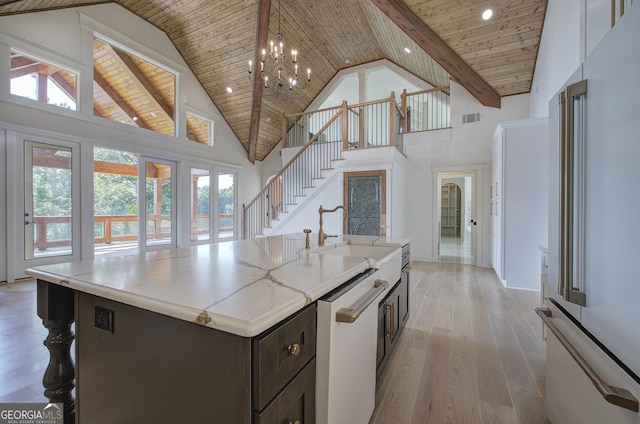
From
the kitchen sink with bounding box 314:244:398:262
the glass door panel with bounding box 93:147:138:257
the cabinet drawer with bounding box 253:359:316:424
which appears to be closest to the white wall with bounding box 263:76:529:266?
the kitchen sink with bounding box 314:244:398:262

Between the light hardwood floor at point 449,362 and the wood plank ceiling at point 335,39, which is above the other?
the wood plank ceiling at point 335,39

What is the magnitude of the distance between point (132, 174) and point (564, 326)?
9.19 meters

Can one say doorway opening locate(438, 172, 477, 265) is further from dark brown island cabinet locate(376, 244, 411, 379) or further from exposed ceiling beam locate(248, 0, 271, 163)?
exposed ceiling beam locate(248, 0, 271, 163)

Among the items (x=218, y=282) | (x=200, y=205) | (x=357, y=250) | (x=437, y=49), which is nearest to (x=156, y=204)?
(x=200, y=205)

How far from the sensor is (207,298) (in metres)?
0.83

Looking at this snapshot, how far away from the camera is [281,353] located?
81 centimetres

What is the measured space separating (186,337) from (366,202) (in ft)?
16.6

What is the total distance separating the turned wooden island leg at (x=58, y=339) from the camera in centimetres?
127

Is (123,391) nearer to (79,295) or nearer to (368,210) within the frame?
(79,295)

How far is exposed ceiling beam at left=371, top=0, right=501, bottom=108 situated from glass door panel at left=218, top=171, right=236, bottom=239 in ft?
18.2

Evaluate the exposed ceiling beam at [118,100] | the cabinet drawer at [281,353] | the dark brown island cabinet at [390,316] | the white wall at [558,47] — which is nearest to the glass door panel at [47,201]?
the exposed ceiling beam at [118,100]

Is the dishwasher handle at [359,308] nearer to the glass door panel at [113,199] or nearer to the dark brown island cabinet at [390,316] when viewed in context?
the dark brown island cabinet at [390,316]

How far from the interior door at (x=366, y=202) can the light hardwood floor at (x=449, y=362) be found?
6.93ft

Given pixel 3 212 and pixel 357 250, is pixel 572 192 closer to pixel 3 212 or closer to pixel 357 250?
pixel 357 250
